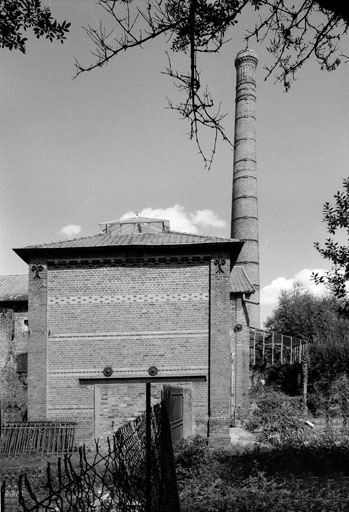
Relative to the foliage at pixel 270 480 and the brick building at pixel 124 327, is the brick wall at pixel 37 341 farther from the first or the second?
the foliage at pixel 270 480

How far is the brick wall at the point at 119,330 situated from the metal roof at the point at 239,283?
9.01 metres

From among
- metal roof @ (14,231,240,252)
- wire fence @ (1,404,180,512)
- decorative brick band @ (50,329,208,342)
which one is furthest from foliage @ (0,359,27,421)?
wire fence @ (1,404,180,512)

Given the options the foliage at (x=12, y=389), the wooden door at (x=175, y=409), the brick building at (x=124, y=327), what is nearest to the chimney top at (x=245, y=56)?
the brick building at (x=124, y=327)

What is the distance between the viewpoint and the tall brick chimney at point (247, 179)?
30797 millimetres

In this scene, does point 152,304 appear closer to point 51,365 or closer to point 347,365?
point 51,365

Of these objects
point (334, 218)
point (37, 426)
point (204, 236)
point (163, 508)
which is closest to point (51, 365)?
point (37, 426)

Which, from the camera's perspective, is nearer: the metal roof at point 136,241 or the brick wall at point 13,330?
→ the metal roof at point 136,241

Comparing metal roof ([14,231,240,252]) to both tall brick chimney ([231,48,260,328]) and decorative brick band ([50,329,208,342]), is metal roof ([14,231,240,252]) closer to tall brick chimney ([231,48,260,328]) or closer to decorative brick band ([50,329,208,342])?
decorative brick band ([50,329,208,342])

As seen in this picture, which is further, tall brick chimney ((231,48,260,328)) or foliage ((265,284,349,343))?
foliage ((265,284,349,343))

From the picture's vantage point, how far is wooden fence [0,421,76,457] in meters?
13.7

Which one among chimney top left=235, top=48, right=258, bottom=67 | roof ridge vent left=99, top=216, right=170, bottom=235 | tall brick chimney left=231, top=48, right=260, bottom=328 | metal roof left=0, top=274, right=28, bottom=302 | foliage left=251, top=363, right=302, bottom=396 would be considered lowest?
foliage left=251, top=363, right=302, bottom=396

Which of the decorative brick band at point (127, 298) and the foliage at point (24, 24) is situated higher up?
the foliage at point (24, 24)

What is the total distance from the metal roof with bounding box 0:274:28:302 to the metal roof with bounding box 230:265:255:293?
1069cm

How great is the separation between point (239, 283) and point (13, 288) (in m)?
12.2
